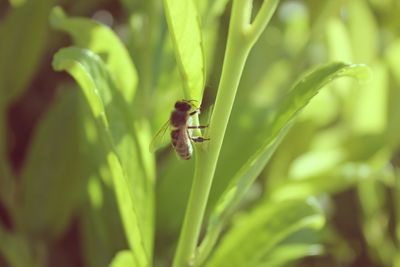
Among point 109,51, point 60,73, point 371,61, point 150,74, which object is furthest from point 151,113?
point 371,61

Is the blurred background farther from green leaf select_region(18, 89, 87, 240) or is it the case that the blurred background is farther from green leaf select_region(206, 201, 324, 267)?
green leaf select_region(206, 201, 324, 267)

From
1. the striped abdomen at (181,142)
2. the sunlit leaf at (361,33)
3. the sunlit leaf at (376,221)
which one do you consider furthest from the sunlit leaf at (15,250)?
the sunlit leaf at (361,33)

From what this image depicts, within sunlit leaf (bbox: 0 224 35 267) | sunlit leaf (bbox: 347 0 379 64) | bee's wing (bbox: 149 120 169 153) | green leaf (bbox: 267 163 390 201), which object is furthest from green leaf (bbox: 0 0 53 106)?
sunlit leaf (bbox: 347 0 379 64)

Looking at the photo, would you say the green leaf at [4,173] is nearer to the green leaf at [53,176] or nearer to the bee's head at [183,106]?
the green leaf at [53,176]

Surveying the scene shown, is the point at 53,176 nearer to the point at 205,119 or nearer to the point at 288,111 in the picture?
the point at 205,119

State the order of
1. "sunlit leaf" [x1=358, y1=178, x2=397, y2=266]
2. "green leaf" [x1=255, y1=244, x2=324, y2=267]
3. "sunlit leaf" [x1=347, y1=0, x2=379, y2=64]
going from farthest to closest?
"sunlit leaf" [x1=347, y1=0, x2=379, y2=64] < "sunlit leaf" [x1=358, y1=178, x2=397, y2=266] < "green leaf" [x1=255, y1=244, x2=324, y2=267]

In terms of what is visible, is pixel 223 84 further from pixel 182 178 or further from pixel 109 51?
pixel 182 178
